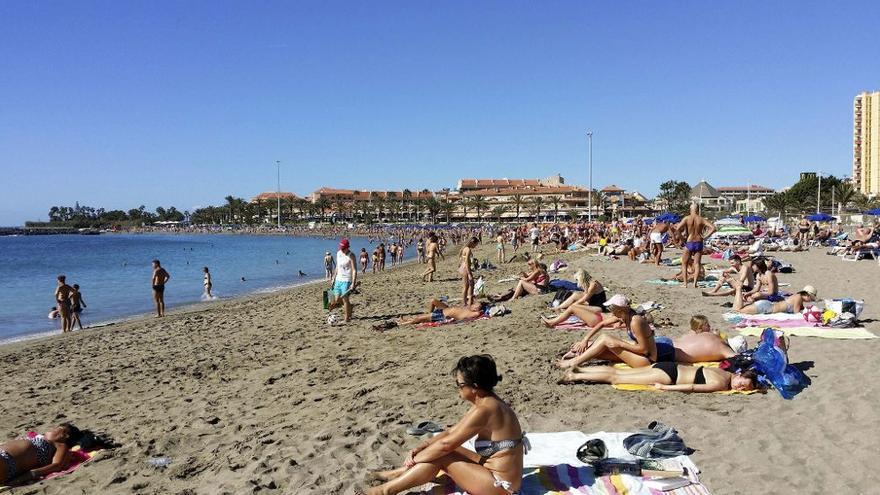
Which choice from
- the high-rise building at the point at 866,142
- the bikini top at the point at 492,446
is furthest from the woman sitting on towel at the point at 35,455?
the high-rise building at the point at 866,142

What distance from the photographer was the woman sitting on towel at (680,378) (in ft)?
16.7

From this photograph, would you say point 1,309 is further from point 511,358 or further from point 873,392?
point 873,392

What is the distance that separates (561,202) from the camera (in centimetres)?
9369

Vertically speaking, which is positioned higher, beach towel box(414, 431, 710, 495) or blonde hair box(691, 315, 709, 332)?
blonde hair box(691, 315, 709, 332)

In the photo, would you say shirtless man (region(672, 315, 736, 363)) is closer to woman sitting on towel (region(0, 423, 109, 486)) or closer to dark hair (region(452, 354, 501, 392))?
dark hair (region(452, 354, 501, 392))

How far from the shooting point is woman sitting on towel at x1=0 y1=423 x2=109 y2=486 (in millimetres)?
4215

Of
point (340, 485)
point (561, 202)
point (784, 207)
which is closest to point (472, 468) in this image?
point (340, 485)

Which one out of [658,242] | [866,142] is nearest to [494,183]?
[866,142]

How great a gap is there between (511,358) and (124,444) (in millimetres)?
3831

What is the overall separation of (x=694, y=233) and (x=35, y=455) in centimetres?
1050

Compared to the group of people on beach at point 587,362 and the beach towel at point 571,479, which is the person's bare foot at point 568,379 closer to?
the group of people on beach at point 587,362

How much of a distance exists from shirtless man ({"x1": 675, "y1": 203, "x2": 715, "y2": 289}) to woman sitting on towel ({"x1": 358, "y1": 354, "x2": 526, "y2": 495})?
8.88 metres

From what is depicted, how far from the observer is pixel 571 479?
356 centimetres

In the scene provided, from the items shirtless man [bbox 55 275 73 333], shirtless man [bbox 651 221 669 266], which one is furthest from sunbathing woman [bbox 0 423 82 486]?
shirtless man [bbox 651 221 669 266]
